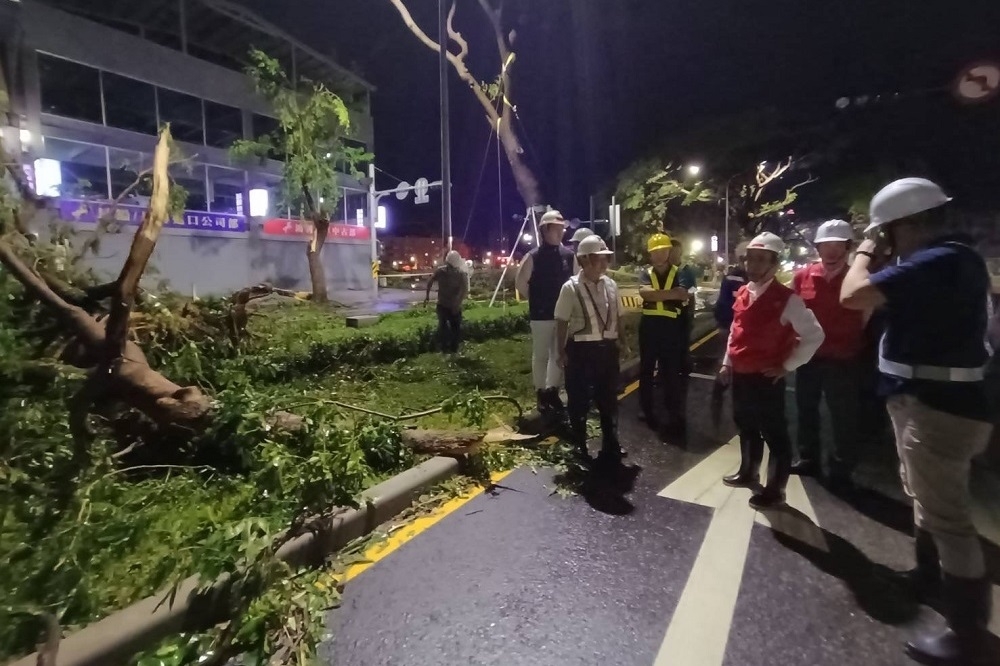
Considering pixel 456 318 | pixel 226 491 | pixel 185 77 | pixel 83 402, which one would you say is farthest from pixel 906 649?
pixel 185 77

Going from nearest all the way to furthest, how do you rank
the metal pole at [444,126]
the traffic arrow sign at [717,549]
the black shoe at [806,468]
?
the traffic arrow sign at [717,549], the black shoe at [806,468], the metal pole at [444,126]

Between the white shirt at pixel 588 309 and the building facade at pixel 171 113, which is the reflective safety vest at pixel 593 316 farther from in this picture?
the building facade at pixel 171 113

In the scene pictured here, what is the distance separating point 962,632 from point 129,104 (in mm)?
22410

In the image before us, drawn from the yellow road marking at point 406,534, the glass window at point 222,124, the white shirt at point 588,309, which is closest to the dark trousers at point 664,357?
the white shirt at point 588,309

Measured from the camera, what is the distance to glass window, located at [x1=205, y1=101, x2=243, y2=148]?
20.5 m

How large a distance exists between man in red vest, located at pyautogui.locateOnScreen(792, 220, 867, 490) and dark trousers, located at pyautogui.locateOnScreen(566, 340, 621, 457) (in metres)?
1.35

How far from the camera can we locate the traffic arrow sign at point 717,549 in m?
2.46

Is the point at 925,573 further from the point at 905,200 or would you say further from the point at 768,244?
the point at 768,244

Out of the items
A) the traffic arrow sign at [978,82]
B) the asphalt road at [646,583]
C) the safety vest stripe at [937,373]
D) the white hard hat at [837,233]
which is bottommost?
the asphalt road at [646,583]

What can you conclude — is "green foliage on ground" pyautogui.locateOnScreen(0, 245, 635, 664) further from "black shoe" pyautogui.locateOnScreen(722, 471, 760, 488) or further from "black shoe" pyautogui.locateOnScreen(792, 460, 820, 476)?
"black shoe" pyautogui.locateOnScreen(792, 460, 820, 476)

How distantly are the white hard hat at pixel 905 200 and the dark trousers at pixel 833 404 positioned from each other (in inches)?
74.1

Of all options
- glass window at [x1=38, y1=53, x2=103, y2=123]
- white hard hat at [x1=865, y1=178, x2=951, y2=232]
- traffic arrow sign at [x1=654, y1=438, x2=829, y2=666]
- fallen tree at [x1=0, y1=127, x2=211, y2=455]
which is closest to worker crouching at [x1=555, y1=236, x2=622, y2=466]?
traffic arrow sign at [x1=654, y1=438, x2=829, y2=666]

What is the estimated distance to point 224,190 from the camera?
21.4 metres

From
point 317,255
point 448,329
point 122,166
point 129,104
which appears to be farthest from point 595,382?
point 129,104
